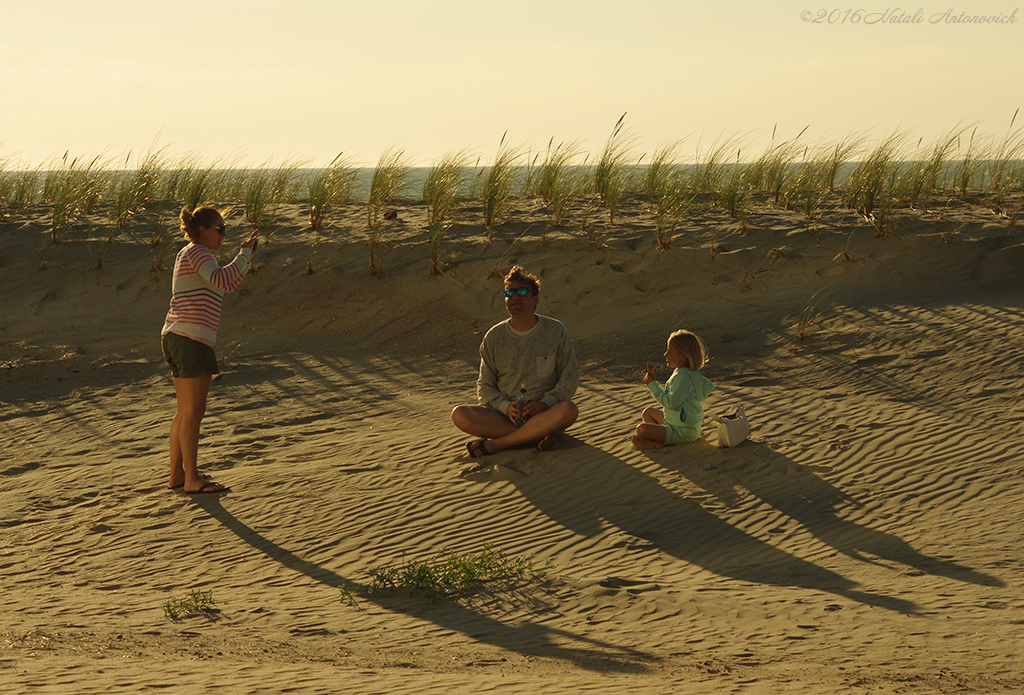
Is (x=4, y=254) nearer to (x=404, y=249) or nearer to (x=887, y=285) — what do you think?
(x=404, y=249)

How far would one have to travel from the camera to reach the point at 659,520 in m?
5.46

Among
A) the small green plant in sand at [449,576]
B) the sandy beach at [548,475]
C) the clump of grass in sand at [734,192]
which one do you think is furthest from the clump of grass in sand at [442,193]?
the small green plant in sand at [449,576]

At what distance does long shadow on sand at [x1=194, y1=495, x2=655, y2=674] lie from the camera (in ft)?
11.9

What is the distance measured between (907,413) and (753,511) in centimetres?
219

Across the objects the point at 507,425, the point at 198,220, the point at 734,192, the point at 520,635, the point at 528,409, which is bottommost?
the point at 520,635

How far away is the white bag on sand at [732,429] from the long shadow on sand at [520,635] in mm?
2605

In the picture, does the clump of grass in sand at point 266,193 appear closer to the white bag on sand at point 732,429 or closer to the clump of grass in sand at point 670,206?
the clump of grass in sand at point 670,206

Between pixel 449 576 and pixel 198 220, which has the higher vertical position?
pixel 198 220

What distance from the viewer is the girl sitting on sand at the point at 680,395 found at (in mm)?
6156

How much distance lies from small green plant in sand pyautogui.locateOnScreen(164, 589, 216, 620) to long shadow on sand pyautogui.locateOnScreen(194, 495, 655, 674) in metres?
0.63

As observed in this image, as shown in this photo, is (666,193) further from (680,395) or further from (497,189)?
(680,395)

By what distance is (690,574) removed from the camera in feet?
15.4

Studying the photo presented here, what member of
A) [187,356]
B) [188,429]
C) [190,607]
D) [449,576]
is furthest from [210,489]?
[449,576]

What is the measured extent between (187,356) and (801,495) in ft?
13.0
